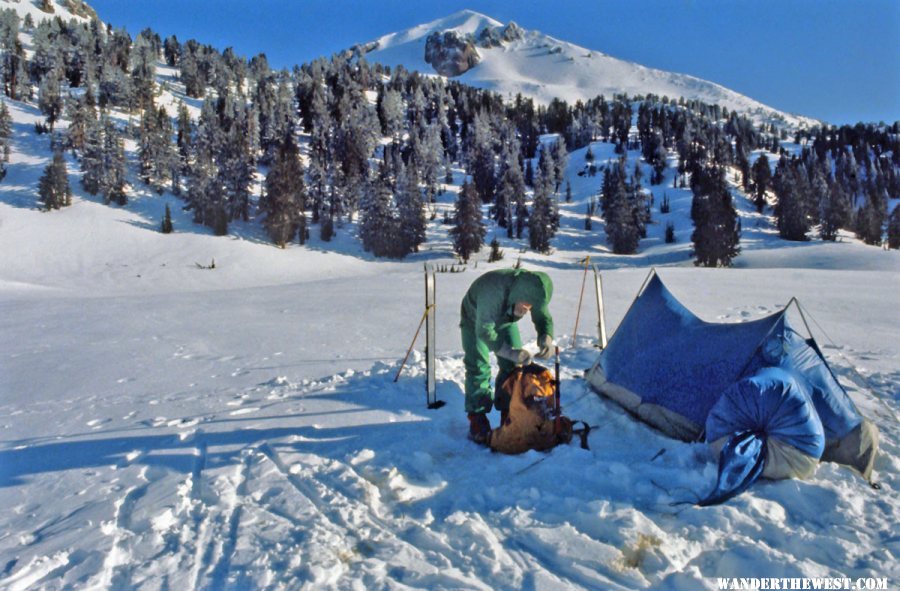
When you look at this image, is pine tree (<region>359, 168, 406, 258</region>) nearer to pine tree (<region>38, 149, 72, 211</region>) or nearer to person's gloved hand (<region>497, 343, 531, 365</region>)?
pine tree (<region>38, 149, 72, 211</region>)

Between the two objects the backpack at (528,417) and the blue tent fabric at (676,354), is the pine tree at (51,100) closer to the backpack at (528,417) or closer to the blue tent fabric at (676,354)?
the blue tent fabric at (676,354)

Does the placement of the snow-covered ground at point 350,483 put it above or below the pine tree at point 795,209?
below

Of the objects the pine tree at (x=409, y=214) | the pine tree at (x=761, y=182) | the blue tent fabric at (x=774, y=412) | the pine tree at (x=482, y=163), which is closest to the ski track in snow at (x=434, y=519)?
the blue tent fabric at (x=774, y=412)

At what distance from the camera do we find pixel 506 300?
530 centimetres

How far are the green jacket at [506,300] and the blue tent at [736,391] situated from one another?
173cm

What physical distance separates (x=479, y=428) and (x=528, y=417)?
64 cm

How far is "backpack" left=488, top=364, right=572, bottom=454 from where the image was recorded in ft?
16.5

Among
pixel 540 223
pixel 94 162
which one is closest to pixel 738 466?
pixel 540 223

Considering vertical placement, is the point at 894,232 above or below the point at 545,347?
above

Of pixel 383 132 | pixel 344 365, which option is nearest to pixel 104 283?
pixel 344 365

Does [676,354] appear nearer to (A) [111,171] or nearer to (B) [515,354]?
(B) [515,354]

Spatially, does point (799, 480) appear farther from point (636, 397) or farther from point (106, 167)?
point (106, 167)

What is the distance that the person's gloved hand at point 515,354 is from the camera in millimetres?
5039

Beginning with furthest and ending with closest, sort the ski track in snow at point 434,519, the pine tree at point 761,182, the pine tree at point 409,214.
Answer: the pine tree at point 761,182 → the pine tree at point 409,214 → the ski track in snow at point 434,519
